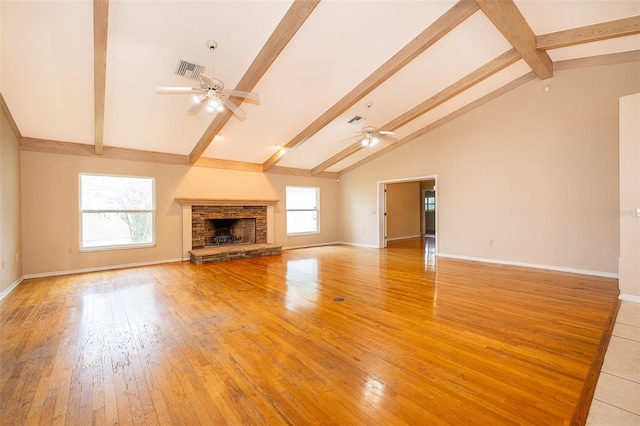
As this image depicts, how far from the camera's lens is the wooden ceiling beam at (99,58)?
112 inches

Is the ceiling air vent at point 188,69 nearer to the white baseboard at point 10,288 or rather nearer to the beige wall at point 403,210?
the white baseboard at point 10,288

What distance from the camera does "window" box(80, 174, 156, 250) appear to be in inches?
217

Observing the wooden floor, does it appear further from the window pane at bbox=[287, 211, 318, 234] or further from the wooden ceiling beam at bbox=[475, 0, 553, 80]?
the window pane at bbox=[287, 211, 318, 234]

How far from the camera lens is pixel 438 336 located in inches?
103

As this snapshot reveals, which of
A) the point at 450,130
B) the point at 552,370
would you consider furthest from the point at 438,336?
the point at 450,130

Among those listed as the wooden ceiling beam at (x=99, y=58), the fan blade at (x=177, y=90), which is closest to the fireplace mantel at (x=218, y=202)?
the wooden ceiling beam at (x=99, y=58)

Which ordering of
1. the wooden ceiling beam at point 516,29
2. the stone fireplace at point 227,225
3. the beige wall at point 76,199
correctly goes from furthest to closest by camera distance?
the stone fireplace at point 227,225
the beige wall at point 76,199
the wooden ceiling beam at point 516,29

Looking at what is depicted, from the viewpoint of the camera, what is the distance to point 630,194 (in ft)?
11.6

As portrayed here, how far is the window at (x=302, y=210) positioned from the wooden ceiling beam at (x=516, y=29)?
19.9 ft

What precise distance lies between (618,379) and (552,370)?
38cm

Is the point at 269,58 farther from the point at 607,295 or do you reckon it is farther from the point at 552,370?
the point at 607,295

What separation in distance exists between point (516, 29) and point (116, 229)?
763cm

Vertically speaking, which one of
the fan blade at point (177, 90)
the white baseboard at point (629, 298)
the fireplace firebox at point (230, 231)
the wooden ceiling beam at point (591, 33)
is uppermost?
the wooden ceiling beam at point (591, 33)

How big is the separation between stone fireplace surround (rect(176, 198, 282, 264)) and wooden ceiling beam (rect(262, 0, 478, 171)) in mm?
2678
